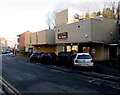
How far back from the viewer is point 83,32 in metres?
40.5

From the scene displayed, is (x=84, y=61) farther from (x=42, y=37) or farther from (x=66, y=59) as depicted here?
(x=42, y=37)

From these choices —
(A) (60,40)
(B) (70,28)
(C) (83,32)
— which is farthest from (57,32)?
(C) (83,32)

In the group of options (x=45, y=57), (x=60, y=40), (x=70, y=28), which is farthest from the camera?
(x=60, y=40)

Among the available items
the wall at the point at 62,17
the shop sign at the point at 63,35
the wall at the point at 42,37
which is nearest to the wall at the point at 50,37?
the wall at the point at 42,37

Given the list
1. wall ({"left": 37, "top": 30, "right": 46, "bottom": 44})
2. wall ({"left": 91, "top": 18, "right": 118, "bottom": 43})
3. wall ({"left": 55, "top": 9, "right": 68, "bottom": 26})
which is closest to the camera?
wall ({"left": 91, "top": 18, "right": 118, "bottom": 43})

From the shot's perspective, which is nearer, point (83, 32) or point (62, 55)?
point (62, 55)

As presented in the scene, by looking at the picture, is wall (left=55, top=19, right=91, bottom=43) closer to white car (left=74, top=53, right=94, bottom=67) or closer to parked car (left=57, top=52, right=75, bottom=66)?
parked car (left=57, top=52, right=75, bottom=66)

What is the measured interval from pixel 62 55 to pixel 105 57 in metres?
9.08

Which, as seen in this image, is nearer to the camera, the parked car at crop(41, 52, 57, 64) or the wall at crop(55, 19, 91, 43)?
the parked car at crop(41, 52, 57, 64)

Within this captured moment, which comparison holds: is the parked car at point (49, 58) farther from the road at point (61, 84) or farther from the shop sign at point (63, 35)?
the road at point (61, 84)

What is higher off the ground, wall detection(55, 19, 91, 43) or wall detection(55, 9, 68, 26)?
wall detection(55, 9, 68, 26)

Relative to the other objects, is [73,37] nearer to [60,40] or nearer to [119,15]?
[60,40]

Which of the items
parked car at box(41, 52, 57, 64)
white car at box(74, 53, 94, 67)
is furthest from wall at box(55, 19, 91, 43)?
white car at box(74, 53, 94, 67)

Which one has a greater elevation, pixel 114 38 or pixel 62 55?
pixel 114 38
